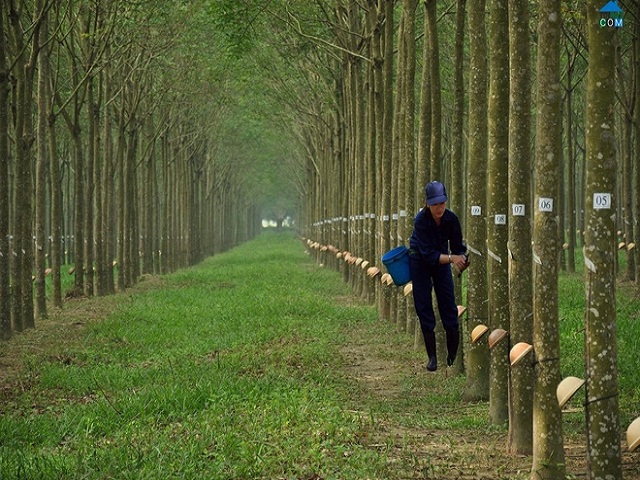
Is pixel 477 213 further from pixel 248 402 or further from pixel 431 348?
pixel 248 402

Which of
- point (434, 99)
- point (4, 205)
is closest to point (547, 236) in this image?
point (434, 99)

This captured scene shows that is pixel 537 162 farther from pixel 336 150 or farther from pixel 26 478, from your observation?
pixel 336 150

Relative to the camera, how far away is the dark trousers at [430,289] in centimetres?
987

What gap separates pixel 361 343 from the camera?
48.4 ft

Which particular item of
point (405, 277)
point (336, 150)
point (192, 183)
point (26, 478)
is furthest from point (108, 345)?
point (192, 183)

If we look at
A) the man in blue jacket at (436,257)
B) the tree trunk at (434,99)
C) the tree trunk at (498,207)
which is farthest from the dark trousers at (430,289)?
the tree trunk at (434,99)

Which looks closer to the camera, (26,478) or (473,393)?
(26,478)

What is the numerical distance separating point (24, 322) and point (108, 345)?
2990mm

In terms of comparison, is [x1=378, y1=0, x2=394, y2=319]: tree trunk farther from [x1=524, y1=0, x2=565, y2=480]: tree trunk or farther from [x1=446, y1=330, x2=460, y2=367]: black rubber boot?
[x1=524, y1=0, x2=565, y2=480]: tree trunk

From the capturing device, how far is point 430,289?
393 inches

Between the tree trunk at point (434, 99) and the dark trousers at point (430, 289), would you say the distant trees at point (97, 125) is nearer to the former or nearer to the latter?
the tree trunk at point (434, 99)

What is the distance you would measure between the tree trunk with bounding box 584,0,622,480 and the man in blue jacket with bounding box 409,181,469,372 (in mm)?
3465

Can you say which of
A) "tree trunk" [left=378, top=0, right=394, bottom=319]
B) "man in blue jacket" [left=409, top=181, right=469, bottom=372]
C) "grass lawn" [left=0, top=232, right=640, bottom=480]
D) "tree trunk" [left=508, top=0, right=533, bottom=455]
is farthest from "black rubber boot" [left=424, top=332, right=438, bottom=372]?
"tree trunk" [left=378, top=0, right=394, bottom=319]

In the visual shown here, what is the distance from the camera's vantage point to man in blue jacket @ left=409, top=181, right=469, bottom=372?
370 inches
